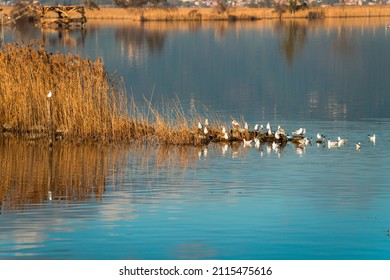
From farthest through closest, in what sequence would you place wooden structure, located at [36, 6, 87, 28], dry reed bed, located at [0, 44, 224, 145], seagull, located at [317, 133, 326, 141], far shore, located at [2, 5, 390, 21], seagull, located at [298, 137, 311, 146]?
far shore, located at [2, 5, 390, 21], wooden structure, located at [36, 6, 87, 28], seagull, located at [317, 133, 326, 141], seagull, located at [298, 137, 311, 146], dry reed bed, located at [0, 44, 224, 145]

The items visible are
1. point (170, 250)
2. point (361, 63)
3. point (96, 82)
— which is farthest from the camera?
point (361, 63)

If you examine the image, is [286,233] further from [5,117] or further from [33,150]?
[5,117]

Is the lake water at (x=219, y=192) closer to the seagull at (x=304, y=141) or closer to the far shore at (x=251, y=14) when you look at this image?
the seagull at (x=304, y=141)

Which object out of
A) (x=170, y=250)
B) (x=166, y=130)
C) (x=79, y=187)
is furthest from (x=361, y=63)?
(x=170, y=250)

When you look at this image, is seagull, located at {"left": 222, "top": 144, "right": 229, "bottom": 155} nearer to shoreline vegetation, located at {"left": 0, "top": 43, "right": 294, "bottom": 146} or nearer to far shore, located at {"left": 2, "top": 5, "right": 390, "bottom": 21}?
shoreline vegetation, located at {"left": 0, "top": 43, "right": 294, "bottom": 146}

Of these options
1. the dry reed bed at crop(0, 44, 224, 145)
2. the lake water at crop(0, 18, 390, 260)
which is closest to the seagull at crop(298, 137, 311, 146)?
the lake water at crop(0, 18, 390, 260)

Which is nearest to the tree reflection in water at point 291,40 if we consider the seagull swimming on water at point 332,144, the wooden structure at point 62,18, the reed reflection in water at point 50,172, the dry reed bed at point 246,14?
the dry reed bed at point 246,14

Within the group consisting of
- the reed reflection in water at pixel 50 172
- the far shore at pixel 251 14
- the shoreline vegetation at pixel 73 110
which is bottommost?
the far shore at pixel 251 14

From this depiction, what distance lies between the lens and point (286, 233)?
13.6 metres

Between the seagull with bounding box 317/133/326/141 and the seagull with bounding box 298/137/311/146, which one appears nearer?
the seagull with bounding box 298/137/311/146

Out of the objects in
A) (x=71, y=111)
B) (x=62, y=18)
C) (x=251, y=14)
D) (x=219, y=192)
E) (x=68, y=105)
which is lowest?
(x=251, y=14)

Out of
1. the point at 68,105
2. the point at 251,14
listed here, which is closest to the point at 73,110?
the point at 68,105

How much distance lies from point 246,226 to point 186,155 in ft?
21.0

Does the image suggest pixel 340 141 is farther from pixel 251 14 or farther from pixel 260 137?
pixel 251 14
